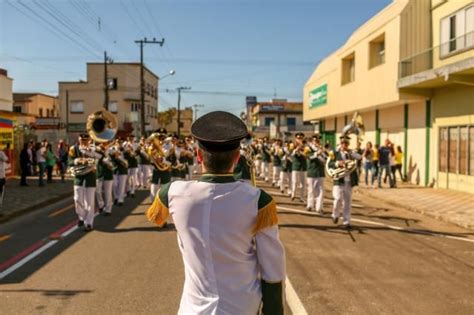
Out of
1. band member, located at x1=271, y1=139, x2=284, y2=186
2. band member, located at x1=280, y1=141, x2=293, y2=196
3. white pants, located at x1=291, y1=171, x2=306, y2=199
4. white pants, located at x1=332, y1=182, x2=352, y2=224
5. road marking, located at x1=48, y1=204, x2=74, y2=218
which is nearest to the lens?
white pants, located at x1=332, y1=182, x2=352, y2=224

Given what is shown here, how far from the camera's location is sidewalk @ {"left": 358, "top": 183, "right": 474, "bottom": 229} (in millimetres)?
12891

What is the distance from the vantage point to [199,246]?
7.88 ft

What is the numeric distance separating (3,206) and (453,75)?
14.6 metres

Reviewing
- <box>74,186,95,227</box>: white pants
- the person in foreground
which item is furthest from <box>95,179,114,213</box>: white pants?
the person in foreground

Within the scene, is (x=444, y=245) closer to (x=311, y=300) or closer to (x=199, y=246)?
(x=311, y=300)

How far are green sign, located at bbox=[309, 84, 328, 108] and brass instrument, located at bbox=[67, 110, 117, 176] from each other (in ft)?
83.4

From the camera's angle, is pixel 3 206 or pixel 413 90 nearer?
pixel 3 206

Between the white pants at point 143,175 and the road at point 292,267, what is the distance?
25.7ft

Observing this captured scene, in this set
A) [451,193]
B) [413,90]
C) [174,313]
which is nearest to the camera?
[174,313]

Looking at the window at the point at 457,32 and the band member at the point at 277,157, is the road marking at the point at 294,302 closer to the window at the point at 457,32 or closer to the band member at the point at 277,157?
the band member at the point at 277,157

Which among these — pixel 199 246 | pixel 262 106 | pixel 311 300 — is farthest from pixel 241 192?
pixel 262 106

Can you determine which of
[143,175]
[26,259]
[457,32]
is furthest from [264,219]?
[457,32]

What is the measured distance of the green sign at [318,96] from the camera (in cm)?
3612

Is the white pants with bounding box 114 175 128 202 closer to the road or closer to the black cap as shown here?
the road
